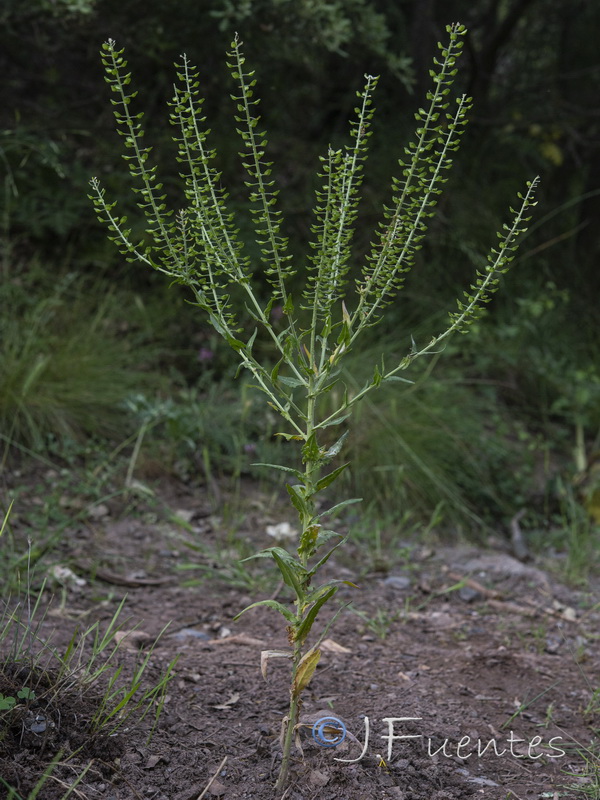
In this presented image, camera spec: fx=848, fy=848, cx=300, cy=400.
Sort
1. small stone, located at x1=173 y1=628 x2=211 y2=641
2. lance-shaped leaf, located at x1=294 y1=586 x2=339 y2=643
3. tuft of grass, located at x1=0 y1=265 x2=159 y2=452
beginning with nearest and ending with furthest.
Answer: lance-shaped leaf, located at x1=294 y1=586 x2=339 y2=643 < small stone, located at x1=173 y1=628 x2=211 y2=641 < tuft of grass, located at x1=0 y1=265 x2=159 y2=452

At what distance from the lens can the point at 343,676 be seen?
2.24 meters

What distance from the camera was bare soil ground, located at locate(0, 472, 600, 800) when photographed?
1663 mm

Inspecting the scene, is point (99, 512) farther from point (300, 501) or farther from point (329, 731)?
point (300, 501)

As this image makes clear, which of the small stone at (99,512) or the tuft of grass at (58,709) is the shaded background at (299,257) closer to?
the small stone at (99,512)

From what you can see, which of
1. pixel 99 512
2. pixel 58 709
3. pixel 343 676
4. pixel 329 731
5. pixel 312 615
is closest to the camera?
pixel 312 615

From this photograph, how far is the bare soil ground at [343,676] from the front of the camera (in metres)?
1.66

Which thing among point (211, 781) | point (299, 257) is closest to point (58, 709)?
point (211, 781)

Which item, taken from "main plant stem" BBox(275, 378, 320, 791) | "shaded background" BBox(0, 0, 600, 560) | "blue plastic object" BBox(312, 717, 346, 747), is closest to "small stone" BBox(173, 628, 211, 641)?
"blue plastic object" BBox(312, 717, 346, 747)

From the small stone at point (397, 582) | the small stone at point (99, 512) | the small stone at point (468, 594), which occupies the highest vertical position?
the small stone at point (468, 594)

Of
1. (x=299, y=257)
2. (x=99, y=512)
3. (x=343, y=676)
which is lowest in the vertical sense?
(x=99, y=512)

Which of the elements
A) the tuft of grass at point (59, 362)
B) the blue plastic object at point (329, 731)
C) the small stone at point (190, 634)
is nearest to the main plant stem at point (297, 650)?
the blue plastic object at point (329, 731)

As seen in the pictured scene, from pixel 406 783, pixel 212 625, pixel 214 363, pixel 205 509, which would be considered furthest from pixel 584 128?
pixel 406 783

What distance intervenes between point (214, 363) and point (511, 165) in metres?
2.97

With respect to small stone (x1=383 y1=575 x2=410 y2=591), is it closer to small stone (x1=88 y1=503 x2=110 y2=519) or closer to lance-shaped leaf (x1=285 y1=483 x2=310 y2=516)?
small stone (x1=88 y1=503 x2=110 y2=519)
